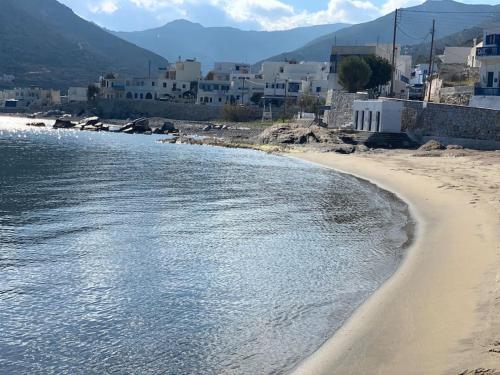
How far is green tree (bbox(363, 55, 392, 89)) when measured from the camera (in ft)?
252

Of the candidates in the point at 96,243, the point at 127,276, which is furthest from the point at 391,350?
the point at 96,243

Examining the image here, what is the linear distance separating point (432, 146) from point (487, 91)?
8.15 m

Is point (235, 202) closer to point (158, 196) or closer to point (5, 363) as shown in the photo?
point (158, 196)

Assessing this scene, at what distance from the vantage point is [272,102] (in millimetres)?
109250

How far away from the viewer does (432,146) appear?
48.1 meters

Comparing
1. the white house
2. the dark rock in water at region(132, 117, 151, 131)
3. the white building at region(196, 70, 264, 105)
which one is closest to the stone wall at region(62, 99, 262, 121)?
the white building at region(196, 70, 264, 105)

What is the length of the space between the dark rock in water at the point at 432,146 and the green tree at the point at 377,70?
29.6 m

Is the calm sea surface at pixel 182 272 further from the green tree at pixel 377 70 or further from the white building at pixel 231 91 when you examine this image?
the white building at pixel 231 91

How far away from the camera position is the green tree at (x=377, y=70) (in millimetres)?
76938

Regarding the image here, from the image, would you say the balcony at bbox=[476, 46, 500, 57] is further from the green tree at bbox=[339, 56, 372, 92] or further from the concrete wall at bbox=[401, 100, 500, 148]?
the green tree at bbox=[339, 56, 372, 92]

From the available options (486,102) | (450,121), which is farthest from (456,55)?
(450,121)

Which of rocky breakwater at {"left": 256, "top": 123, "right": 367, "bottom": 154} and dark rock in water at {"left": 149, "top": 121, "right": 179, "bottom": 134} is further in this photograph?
dark rock in water at {"left": 149, "top": 121, "right": 179, "bottom": 134}

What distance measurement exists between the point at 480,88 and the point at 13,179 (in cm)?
3878

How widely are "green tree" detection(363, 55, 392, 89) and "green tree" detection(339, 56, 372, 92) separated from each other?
173 centimetres
